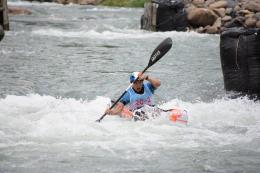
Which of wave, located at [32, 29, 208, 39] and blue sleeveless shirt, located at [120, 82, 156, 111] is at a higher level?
blue sleeveless shirt, located at [120, 82, 156, 111]

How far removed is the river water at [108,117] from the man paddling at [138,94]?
26cm

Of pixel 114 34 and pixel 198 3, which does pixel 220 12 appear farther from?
pixel 114 34

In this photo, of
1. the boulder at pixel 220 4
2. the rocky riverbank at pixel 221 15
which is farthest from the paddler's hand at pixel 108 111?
the boulder at pixel 220 4

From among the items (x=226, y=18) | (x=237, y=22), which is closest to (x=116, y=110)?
(x=237, y=22)

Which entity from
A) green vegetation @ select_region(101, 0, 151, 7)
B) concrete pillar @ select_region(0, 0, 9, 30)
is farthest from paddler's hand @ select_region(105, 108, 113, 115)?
green vegetation @ select_region(101, 0, 151, 7)

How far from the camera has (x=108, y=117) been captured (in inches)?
431

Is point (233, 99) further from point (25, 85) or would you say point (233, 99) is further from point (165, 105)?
point (25, 85)

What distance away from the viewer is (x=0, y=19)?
2430cm

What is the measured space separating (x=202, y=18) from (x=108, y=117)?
1588cm

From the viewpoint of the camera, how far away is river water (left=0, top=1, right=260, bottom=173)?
8.47 meters

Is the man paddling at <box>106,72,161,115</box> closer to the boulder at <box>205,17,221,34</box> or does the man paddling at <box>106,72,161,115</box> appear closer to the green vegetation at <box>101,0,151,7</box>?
the boulder at <box>205,17,221,34</box>

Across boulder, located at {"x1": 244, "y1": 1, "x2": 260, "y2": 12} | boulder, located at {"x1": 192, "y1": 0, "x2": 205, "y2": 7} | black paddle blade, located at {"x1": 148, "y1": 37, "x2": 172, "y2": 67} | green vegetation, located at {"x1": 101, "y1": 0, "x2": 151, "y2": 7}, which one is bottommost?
green vegetation, located at {"x1": 101, "y1": 0, "x2": 151, "y2": 7}

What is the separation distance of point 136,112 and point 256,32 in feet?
11.8

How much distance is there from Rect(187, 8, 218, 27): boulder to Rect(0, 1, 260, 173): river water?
323cm
